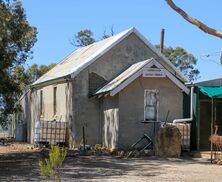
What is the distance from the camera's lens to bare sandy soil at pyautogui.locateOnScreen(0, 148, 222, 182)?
14555 mm

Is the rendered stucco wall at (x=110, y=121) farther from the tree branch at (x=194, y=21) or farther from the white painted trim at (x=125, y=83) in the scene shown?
the tree branch at (x=194, y=21)

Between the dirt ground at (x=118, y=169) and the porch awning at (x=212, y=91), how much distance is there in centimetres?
282

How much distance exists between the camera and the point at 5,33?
21.4 m

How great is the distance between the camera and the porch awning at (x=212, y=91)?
21562 millimetres

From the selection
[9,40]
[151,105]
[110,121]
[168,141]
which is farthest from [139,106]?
[9,40]

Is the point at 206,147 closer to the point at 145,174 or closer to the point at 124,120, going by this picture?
the point at 124,120

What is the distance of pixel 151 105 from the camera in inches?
976

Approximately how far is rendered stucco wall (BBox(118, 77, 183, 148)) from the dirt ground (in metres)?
2.57

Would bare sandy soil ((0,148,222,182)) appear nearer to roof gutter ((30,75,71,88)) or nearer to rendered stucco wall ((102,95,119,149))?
rendered stucco wall ((102,95,119,149))

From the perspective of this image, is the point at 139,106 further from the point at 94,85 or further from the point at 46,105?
the point at 46,105

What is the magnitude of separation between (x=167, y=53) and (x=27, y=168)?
1894 inches

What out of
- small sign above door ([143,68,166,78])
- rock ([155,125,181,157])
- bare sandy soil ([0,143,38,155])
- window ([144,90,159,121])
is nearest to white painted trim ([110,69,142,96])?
small sign above door ([143,68,166,78])

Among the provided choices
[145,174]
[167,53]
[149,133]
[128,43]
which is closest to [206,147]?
[149,133]

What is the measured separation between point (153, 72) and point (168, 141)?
12.6 feet
